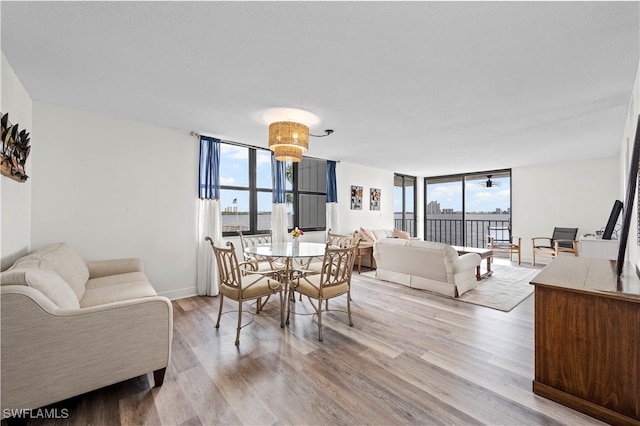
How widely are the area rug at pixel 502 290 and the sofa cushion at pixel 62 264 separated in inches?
171

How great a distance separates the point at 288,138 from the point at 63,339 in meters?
2.44

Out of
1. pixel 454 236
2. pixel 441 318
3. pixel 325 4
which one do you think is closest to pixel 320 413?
pixel 441 318

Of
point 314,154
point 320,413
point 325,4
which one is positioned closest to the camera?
point 325,4

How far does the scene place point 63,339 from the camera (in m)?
1.58

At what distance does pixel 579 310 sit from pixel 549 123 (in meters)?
2.88

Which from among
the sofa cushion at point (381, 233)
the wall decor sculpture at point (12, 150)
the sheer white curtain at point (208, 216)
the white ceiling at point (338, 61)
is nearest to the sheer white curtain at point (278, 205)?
the sheer white curtain at point (208, 216)

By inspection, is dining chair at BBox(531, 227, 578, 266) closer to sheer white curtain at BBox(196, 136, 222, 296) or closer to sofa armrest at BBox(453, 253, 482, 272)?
sofa armrest at BBox(453, 253, 482, 272)

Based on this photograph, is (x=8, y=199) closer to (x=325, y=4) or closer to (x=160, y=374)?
(x=160, y=374)

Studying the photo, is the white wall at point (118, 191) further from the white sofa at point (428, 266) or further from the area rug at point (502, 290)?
the area rug at point (502, 290)

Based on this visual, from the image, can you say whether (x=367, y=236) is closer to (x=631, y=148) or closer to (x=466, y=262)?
(x=466, y=262)

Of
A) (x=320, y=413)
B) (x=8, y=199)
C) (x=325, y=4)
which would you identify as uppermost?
(x=325, y=4)

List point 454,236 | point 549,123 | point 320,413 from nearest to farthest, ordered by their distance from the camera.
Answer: point 320,413, point 549,123, point 454,236

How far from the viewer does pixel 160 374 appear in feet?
6.29

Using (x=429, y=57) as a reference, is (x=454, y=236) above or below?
below
